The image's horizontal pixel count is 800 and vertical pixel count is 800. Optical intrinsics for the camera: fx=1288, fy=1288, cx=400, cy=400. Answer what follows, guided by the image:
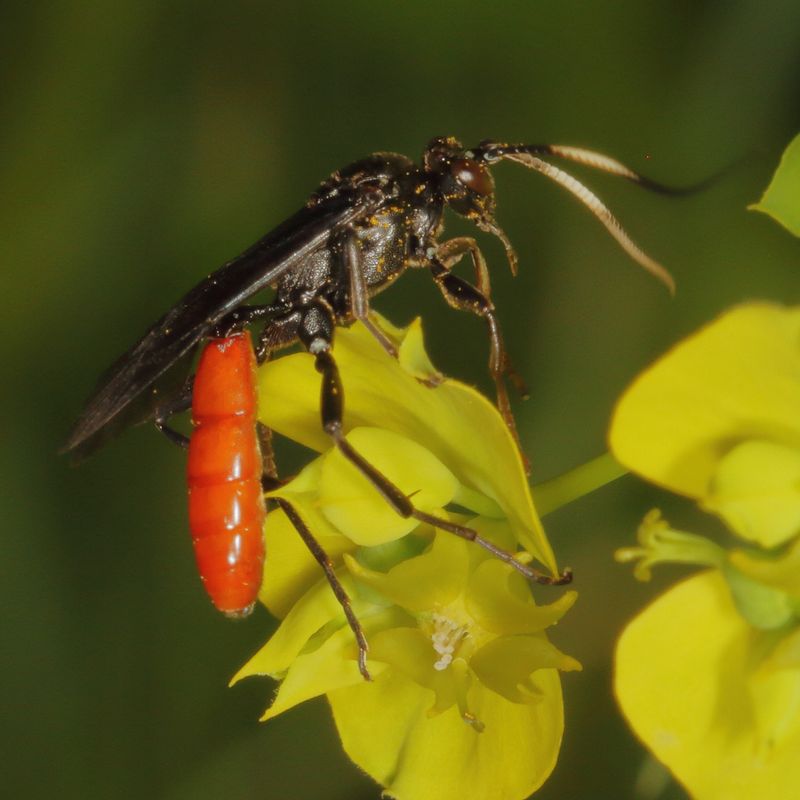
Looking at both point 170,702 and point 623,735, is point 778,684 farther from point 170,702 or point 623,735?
point 170,702

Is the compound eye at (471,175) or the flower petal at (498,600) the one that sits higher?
the compound eye at (471,175)

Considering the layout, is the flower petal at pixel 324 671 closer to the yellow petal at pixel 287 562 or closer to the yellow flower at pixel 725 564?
the yellow petal at pixel 287 562

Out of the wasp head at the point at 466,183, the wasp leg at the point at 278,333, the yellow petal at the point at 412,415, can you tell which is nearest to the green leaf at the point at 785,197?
the yellow petal at the point at 412,415

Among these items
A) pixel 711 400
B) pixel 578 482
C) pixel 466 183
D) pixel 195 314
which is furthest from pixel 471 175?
pixel 711 400

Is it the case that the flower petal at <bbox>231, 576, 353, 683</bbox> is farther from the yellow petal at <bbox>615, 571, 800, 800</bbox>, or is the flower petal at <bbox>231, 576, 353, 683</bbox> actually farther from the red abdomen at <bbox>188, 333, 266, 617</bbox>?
the yellow petal at <bbox>615, 571, 800, 800</bbox>

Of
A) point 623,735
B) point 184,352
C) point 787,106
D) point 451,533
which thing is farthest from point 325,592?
point 787,106

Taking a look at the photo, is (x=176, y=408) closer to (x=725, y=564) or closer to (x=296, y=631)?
(x=296, y=631)
